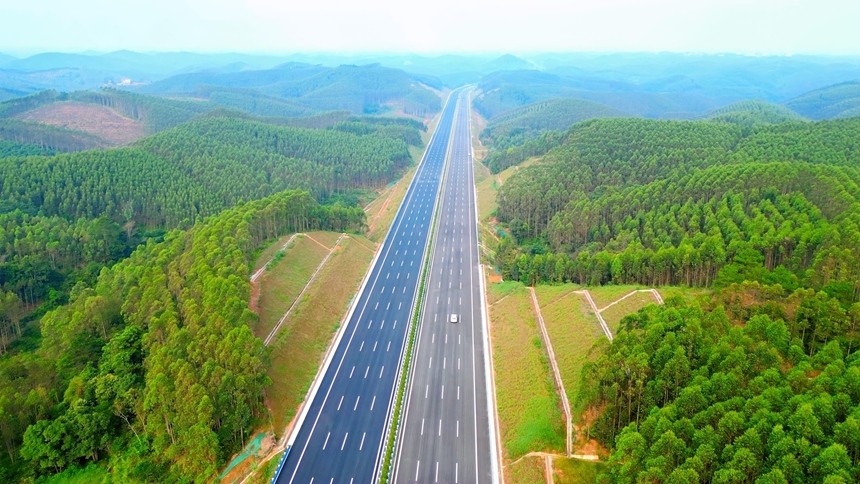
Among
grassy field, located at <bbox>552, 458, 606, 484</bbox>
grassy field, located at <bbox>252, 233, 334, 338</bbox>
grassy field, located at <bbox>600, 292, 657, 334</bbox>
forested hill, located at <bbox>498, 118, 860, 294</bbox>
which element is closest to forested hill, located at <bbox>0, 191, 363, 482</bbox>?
grassy field, located at <bbox>252, 233, 334, 338</bbox>

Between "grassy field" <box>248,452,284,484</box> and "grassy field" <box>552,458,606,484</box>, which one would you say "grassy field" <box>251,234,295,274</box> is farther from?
"grassy field" <box>552,458,606,484</box>

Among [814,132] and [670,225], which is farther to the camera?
[814,132]

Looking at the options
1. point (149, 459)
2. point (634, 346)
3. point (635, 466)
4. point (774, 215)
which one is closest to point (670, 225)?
point (774, 215)

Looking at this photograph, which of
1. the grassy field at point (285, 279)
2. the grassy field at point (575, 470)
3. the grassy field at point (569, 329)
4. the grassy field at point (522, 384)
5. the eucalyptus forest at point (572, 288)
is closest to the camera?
the eucalyptus forest at point (572, 288)

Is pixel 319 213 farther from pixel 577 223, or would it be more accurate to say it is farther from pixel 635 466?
pixel 635 466

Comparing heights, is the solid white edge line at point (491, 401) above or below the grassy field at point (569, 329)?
below

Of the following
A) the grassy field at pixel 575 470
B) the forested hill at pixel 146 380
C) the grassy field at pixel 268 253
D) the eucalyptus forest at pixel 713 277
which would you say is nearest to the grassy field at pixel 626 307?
the eucalyptus forest at pixel 713 277

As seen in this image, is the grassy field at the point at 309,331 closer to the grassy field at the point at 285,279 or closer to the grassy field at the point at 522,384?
the grassy field at the point at 285,279
